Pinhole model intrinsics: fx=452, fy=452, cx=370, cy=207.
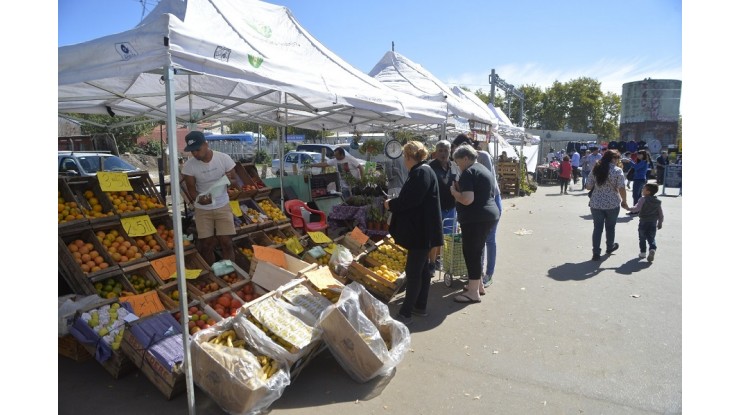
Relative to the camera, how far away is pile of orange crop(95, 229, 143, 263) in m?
4.67

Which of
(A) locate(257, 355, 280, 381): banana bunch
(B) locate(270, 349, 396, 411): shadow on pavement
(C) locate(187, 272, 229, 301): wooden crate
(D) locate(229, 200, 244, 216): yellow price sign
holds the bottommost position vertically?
(B) locate(270, 349, 396, 411): shadow on pavement

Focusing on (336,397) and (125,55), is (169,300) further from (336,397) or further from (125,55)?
(125,55)

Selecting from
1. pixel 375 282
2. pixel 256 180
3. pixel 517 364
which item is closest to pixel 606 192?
pixel 375 282

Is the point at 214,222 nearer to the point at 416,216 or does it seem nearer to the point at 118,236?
the point at 118,236

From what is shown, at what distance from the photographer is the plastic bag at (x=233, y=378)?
301cm

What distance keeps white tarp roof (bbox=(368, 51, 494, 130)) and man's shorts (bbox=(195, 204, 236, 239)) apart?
5.07 metres

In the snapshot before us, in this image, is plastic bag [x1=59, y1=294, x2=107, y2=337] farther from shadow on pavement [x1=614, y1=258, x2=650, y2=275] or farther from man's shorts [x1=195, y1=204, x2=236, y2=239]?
shadow on pavement [x1=614, y1=258, x2=650, y2=275]

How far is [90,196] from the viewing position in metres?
5.10

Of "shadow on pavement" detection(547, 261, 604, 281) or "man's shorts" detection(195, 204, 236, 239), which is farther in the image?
"shadow on pavement" detection(547, 261, 604, 281)

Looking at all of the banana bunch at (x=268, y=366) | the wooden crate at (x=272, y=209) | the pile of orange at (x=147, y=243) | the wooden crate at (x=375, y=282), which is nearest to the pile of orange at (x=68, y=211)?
the pile of orange at (x=147, y=243)

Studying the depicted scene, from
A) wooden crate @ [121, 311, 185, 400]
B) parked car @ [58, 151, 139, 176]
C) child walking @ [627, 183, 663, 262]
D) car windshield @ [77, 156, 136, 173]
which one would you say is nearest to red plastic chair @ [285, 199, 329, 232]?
wooden crate @ [121, 311, 185, 400]

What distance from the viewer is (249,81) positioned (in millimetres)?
3762

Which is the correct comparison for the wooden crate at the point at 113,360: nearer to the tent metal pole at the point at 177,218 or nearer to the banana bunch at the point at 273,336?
the tent metal pole at the point at 177,218

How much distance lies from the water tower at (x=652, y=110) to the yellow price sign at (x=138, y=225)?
161 feet
